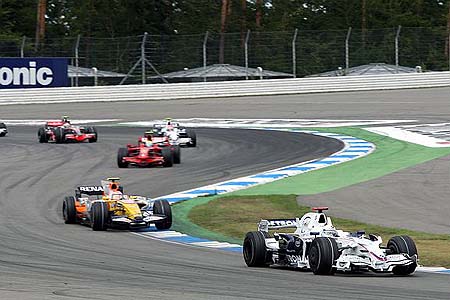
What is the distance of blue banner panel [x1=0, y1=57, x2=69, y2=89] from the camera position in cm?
4216

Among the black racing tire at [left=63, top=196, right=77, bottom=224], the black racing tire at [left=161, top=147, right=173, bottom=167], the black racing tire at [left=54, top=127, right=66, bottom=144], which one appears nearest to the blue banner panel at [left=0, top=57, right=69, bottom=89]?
the black racing tire at [left=54, top=127, right=66, bottom=144]

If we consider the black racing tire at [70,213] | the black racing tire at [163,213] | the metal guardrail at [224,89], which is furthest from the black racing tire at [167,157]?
the metal guardrail at [224,89]

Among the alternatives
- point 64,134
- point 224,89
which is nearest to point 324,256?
point 64,134

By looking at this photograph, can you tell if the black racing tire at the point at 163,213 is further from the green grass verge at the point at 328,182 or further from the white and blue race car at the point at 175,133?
the white and blue race car at the point at 175,133

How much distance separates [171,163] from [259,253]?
12.0 m

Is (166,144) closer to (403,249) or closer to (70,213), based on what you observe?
(70,213)

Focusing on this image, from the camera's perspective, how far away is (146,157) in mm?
23609

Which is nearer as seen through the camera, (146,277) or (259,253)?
(146,277)

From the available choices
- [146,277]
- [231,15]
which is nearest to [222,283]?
[146,277]

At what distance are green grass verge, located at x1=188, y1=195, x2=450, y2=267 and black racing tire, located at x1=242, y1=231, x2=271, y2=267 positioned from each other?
170 cm

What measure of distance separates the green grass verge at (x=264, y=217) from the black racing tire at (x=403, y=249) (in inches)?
38.5

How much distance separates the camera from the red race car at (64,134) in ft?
97.2

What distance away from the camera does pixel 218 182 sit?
2081 centimetres

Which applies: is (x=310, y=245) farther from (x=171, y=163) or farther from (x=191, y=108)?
(x=191, y=108)
